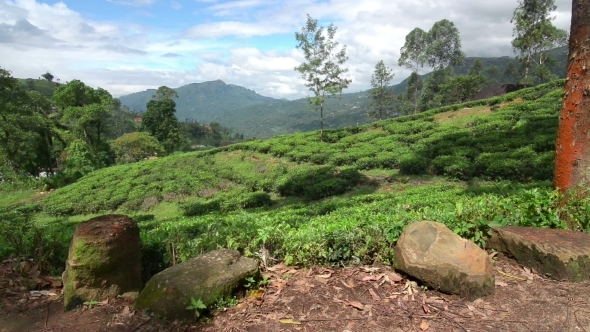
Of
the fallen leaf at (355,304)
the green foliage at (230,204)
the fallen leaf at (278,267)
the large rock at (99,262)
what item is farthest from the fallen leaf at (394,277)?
the green foliage at (230,204)

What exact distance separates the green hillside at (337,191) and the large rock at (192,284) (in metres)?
0.47

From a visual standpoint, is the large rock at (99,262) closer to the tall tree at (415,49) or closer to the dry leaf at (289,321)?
the dry leaf at (289,321)

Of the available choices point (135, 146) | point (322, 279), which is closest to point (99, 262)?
point (322, 279)

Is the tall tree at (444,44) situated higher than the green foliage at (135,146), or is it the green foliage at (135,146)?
the tall tree at (444,44)

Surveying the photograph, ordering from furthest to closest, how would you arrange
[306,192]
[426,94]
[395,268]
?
[426,94] → [306,192] → [395,268]

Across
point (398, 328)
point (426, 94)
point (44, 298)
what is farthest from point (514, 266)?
point (426, 94)

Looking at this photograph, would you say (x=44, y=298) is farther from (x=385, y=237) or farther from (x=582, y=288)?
(x=582, y=288)

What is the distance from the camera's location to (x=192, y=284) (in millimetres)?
2926

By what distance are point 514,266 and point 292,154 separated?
59.4ft

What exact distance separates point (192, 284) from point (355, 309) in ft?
4.40

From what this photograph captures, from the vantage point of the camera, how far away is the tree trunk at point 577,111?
4.08m

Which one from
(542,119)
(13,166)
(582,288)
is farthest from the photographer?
(13,166)

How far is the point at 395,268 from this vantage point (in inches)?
134

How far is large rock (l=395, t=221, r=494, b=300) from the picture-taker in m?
2.99
